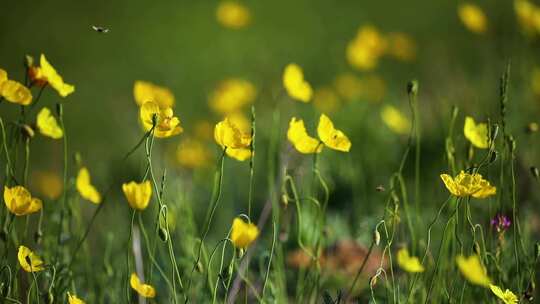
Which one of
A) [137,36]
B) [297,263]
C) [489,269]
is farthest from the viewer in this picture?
[137,36]

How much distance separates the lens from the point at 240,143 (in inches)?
63.4

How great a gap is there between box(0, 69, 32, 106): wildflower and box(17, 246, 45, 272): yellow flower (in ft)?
1.06

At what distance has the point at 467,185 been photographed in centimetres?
151

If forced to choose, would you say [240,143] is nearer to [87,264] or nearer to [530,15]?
[87,264]

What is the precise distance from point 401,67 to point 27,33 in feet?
9.07

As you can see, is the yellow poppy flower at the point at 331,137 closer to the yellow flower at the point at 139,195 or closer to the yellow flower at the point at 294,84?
the yellow flower at the point at 139,195

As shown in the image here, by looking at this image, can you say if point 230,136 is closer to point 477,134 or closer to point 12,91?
point 12,91

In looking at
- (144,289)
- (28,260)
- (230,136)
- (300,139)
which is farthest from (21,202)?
(300,139)

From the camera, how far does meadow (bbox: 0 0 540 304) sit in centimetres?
168

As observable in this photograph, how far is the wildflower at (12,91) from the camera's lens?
160 centimetres

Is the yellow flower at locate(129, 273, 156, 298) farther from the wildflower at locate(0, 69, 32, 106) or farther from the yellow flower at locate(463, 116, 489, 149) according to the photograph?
the yellow flower at locate(463, 116, 489, 149)

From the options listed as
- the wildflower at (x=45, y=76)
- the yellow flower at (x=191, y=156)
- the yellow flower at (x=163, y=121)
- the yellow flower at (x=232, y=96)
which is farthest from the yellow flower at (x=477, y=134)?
the yellow flower at (x=232, y=96)

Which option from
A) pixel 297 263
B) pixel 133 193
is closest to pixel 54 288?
pixel 133 193

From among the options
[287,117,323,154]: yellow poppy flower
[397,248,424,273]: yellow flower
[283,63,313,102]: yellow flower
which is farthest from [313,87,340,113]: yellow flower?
[397,248,424,273]: yellow flower
